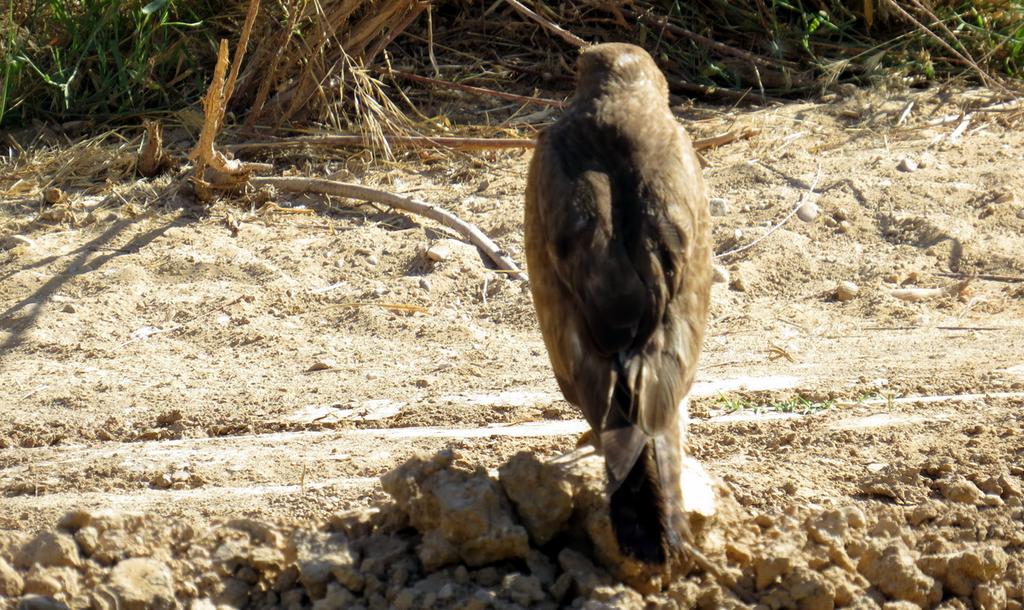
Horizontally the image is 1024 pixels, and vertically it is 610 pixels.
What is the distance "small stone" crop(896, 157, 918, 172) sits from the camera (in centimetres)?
812

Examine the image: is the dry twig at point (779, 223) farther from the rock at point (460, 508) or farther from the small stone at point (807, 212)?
the rock at point (460, 508)

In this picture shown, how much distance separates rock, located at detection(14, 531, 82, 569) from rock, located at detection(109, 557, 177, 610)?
0.14 m

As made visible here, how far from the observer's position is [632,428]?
3.86 metres

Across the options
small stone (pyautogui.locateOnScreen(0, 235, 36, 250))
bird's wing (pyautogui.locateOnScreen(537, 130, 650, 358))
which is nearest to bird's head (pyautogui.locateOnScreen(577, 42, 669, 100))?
bird's wing (pyautogui.locateOnScreen(537, 130, 650, 358))

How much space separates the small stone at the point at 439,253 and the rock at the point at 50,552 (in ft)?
11.5

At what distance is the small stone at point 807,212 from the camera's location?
767cm

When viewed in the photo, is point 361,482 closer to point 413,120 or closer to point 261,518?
point 261,518

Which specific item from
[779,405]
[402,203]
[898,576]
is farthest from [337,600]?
[402,203]

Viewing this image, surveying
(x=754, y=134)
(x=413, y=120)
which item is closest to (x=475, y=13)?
(x=413, y=120)

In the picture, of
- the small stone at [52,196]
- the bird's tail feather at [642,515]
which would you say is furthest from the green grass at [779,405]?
the small stone at [52,196]

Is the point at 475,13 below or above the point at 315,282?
above

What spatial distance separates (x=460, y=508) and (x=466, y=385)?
6.73ft

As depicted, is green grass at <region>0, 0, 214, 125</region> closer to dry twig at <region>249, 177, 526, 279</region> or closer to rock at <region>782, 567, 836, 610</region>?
dry twig at <region>249, 177, 526, 279</region>

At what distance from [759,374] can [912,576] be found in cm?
184
